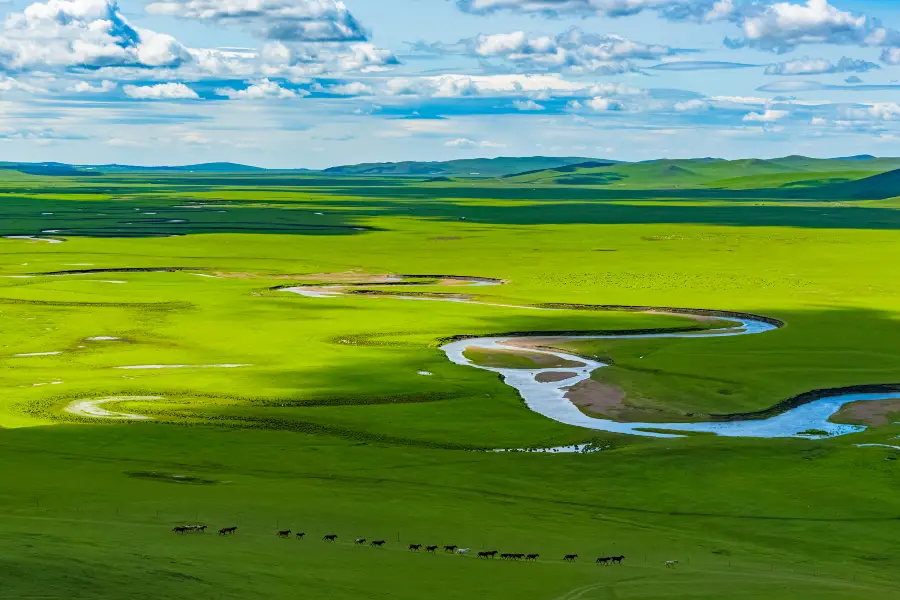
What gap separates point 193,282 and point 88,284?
8.62 meters

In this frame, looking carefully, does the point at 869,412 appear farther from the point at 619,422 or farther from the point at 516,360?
the point at 516,360

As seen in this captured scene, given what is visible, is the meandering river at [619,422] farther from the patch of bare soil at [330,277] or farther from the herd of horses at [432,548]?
the patch of bare soil at [330,277]

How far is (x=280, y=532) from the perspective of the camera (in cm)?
3675

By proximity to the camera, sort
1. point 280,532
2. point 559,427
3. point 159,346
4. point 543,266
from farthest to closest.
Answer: point 543,266 < point 159,346 < point 559,427 < point 280,532

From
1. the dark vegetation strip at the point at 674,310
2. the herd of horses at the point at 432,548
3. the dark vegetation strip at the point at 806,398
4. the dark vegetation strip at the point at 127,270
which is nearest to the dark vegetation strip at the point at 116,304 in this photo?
the dark vegetation strip at the point at 127,270

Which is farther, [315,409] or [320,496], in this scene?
[315,409]

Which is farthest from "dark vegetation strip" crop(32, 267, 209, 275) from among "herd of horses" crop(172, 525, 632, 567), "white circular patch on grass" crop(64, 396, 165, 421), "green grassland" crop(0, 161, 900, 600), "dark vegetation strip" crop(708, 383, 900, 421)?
"herd of horses" crop(172, 525, 632, 567)

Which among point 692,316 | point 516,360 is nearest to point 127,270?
point 692,316

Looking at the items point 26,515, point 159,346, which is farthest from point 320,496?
point 159,346

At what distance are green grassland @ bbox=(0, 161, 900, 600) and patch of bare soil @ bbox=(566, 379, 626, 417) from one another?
3.04ft

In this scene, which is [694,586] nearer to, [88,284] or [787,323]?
[787,323]

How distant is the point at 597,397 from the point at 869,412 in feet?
39.9

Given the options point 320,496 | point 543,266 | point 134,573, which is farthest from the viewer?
point 543,266

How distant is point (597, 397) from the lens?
56.7m
